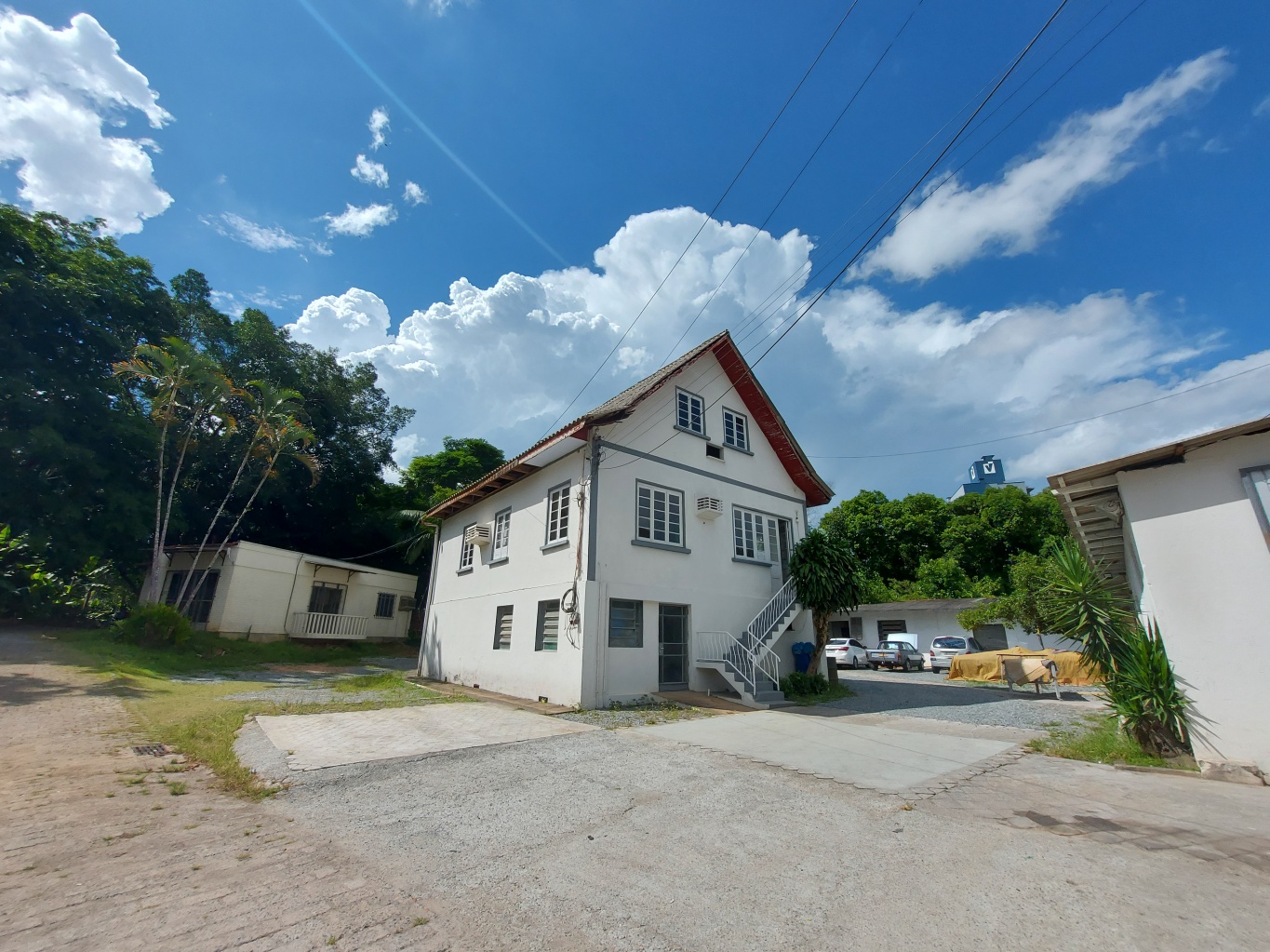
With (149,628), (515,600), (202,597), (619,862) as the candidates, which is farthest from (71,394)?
(619,862)

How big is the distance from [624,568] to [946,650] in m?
20.2

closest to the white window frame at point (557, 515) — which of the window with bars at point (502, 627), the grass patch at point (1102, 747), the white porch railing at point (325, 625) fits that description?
the window with bars at point (502, 627)

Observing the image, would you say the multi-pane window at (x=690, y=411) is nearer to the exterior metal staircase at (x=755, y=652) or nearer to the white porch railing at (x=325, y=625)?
the exterior metal staircase at (x=755, y=652)

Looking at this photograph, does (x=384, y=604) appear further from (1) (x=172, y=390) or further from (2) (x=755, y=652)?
(2) (x=755, y=652)

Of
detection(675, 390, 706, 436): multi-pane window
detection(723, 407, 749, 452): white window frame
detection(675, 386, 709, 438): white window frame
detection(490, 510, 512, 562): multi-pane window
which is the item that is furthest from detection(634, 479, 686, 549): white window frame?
detection(490, 510, 512, 562): multi-pane window

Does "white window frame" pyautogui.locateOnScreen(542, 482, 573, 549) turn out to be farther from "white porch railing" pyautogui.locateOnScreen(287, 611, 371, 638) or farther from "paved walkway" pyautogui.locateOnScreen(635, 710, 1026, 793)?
"white porch railing" pyautogui.locateOnScreen(287, 611, 371, 638)

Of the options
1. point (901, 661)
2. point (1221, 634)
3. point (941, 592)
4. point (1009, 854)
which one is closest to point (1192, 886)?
point (1009, 854)

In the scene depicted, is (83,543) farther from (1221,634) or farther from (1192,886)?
(1221,634)

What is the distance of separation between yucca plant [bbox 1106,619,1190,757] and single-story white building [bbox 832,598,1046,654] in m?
21.1

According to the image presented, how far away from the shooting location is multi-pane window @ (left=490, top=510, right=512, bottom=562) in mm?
14555

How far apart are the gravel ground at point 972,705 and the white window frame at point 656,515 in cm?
500

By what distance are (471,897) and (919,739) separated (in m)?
7.12

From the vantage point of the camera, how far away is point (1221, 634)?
18.9 ft

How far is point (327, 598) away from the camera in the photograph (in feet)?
80.5
